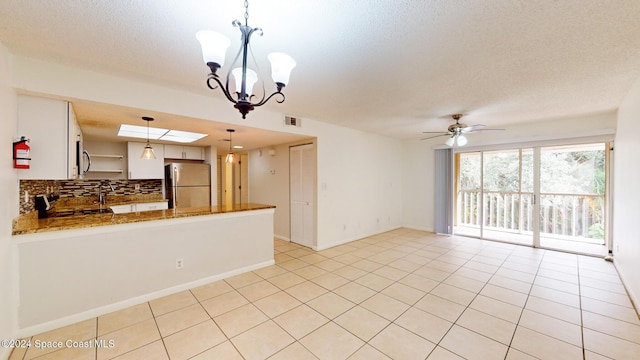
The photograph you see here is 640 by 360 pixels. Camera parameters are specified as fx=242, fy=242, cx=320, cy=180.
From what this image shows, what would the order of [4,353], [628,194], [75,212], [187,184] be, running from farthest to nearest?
[187,184], [75,212], [628,194], [4,353]

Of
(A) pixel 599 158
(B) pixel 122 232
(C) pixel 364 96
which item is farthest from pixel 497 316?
(A) pixel 599 158

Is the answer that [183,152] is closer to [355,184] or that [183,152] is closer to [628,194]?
[355,184]

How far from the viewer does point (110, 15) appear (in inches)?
61.4

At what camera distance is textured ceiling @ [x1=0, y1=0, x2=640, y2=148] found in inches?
59.0

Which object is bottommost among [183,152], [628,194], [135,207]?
[135,207]

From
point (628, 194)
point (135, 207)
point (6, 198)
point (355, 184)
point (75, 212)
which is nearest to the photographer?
point (6, 198)

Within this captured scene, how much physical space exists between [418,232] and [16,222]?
6.60m

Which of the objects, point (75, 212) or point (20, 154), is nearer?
point (20, 154)

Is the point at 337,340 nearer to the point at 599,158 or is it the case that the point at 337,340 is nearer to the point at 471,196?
the point at 471,196

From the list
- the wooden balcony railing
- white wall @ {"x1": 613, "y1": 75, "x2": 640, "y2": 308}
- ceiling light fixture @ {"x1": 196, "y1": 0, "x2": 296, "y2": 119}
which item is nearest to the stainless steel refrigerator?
ceiling light fixture @ {"x1": 196, "y1": 0, "x2": 296, "y2": 119}

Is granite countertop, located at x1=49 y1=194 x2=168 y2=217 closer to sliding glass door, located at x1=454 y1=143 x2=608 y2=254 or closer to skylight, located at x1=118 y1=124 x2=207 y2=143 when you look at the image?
skylight, located at x1=118 y1=124 x2=207 y2=143

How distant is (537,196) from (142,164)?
8.07 m

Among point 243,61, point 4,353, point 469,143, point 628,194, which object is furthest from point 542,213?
point 4,353

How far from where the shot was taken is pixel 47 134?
2.35 metres
